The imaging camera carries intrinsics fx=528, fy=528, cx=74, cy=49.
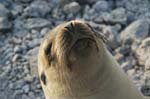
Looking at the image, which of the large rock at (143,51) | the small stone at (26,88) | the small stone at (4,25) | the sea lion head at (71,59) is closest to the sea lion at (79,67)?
the sea lion head at (71,59)

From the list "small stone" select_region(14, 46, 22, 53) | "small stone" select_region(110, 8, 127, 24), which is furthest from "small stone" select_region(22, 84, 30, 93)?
"small stone" select_region(110, 8, 127, 24)

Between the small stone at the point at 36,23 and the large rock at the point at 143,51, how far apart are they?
1344 mm

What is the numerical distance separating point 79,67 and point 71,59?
9cm

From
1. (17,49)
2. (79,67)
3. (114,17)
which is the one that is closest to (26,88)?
(17,49)

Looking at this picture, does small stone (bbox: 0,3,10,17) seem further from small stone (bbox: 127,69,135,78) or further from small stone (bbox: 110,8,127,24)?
small stone (bbox: 127,69,135,78)

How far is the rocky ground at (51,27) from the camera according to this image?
20.8 feet

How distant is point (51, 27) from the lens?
719cm

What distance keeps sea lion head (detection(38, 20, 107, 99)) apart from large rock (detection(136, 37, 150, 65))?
193 cm

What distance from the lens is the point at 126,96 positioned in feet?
15.4

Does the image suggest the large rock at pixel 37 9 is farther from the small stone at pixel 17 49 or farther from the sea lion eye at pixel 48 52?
the sea lion eye at pixel 48 52

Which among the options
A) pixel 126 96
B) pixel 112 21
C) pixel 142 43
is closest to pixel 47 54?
pixel 126 96

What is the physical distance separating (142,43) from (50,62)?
2.45 metres

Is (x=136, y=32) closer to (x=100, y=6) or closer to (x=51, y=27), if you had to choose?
(x=100, y=6)

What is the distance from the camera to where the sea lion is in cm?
421
